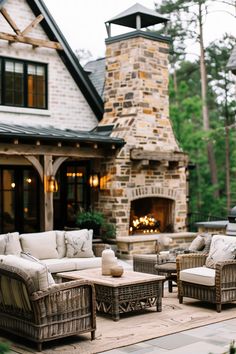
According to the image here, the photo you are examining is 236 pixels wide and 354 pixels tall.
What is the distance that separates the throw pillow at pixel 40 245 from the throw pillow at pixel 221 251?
9.09 feet

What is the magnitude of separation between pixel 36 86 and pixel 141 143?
115 inches

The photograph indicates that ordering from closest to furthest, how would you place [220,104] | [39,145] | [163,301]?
[163,301] → [39,145] → [220,104]

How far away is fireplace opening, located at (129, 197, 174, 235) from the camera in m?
15.1

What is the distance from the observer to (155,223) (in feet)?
50.1

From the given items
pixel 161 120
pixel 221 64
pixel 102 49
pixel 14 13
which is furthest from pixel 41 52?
pixel 102 49

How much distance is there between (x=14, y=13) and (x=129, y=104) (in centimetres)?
353

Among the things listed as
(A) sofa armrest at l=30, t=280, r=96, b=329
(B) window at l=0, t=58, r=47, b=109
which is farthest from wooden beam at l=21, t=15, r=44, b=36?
(A) sofa armrest at l=30, t=280, r=96, b=329

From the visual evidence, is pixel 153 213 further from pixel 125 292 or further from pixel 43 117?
pixel 125 292

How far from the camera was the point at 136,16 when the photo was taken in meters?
15.0

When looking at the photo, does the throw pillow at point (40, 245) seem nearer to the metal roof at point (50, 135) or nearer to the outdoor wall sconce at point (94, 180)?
the metal roof at point (50, 135)

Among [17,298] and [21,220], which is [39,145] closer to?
[21,220]

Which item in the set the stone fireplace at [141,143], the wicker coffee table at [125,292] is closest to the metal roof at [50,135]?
the stone fireplace at [141,143]

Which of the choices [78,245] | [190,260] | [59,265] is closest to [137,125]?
[78,245]

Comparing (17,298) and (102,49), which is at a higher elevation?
(102,49)
